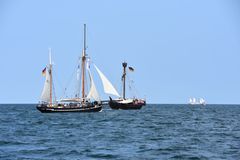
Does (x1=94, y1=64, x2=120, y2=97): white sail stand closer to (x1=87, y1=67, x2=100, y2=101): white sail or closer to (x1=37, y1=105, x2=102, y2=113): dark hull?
(x1=87, y1=67, x2=100, y2=101): white sail

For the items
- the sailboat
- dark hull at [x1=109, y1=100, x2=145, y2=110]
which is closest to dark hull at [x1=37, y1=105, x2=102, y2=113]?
the sailboat

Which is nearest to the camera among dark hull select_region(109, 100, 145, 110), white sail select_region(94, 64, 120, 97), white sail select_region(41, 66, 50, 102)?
white sail select_region(41, 66, 50, 102)

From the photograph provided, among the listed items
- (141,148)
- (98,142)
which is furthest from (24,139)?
(141,148)

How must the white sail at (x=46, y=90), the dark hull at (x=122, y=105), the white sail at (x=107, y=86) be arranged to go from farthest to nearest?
1. the dark hull at (x=122, y=105)
2. the white sail at (x=107, y=86)
3. the white sail at (x=46, y=90)

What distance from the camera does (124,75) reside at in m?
Result: 144

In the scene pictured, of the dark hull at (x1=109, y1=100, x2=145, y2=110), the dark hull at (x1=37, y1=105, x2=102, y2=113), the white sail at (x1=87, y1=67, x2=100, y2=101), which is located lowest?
A: the dark hull at (x1=37, y1=105, x2=102, y2=113)

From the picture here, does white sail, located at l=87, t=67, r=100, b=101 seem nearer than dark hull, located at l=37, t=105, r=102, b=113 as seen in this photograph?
No

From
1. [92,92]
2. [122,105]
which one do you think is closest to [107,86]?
[92,92]

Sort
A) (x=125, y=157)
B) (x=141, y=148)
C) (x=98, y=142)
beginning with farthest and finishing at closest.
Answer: (x=98, y=142) < (x=141, y=148) < (x=125, y=157)

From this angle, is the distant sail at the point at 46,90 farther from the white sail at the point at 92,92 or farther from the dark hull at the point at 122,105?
the dark hull at the point at 122,105

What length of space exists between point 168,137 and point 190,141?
3.97 metres

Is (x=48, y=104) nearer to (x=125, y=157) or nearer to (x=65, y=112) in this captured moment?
(x=65, y=112)

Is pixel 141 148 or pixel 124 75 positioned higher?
pixel 124 75

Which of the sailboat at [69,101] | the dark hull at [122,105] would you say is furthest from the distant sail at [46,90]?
the dark hull at [122,105]
